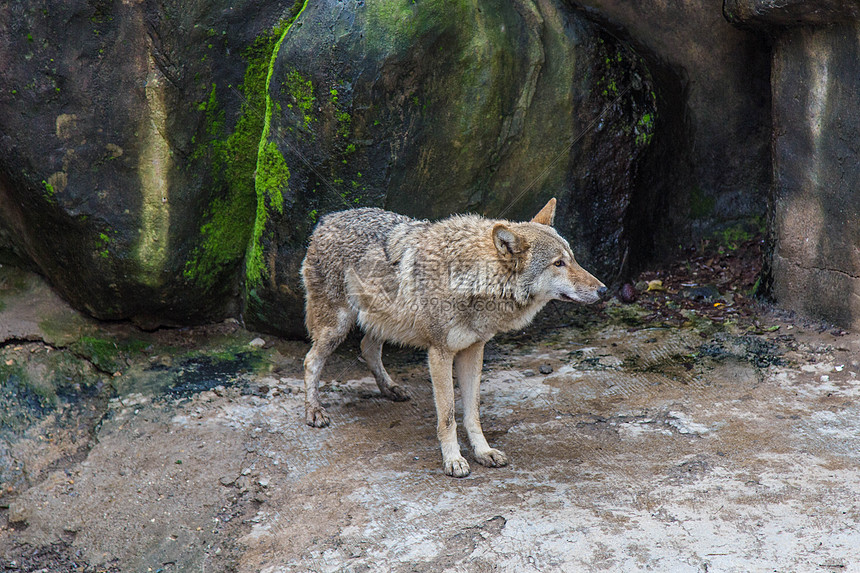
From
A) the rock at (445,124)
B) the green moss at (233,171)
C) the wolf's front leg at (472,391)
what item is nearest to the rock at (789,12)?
the rock at (445,124)

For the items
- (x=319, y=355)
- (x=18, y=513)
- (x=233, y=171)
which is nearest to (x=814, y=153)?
(x=319, y=355)

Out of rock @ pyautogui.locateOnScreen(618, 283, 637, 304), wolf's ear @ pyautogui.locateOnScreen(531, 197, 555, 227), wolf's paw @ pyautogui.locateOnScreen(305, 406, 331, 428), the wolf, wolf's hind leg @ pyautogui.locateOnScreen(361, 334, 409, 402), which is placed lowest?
wolf's paw @ pyautogui.locateOnScreen(305, 406, 331, 428)

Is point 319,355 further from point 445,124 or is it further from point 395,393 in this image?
point 445,124

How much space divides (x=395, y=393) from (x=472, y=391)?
108cm

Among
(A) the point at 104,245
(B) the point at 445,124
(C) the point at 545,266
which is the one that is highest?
(B) the point at 445,124

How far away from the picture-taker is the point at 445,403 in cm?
564

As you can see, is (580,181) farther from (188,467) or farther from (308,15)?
(188,467)

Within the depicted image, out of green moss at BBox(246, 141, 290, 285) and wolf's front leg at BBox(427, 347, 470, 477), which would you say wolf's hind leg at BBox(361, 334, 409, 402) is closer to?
wolf's front leg at BBox(427, 347, 470, 477)

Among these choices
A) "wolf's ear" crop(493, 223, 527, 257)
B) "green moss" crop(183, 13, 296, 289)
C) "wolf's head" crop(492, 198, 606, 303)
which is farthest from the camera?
"green moss" crop(183, 13, 296, 289)

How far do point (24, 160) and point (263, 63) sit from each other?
7.39 ft

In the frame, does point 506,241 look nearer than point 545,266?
Yes

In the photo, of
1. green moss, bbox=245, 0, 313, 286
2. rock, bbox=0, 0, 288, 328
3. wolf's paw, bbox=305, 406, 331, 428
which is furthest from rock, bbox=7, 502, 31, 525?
green moss, bbox=245, 0, 313, 286

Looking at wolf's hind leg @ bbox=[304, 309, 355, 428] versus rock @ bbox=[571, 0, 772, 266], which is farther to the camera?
rock @ bbox=[571, 0, 772, 266]

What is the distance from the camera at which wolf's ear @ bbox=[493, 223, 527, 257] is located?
213 inches
